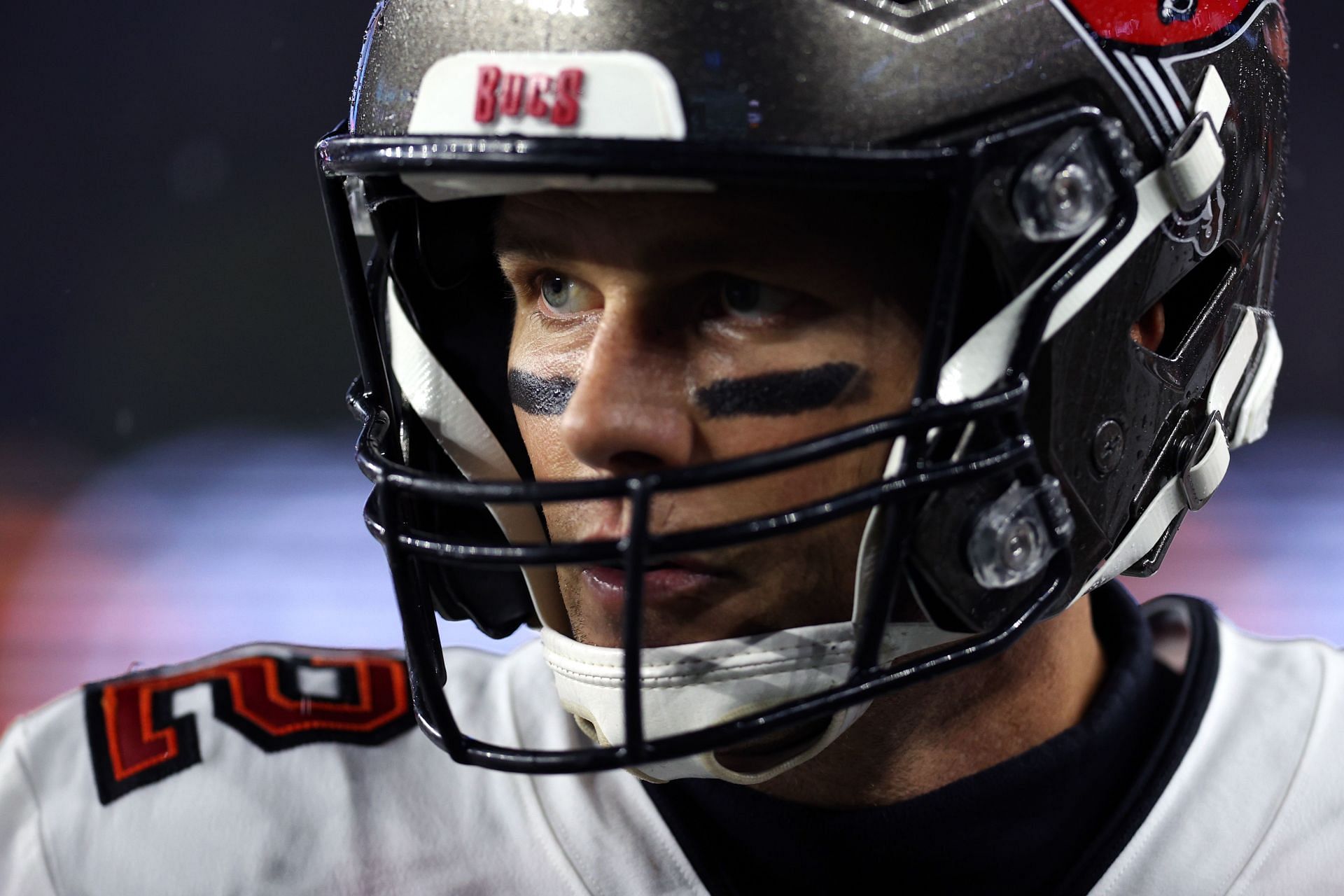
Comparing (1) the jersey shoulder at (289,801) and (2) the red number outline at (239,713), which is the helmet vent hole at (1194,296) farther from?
(2) the red number outline at (239,713)

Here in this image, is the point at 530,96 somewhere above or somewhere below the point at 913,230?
above

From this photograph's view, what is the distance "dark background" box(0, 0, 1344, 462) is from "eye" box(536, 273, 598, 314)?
1.40m

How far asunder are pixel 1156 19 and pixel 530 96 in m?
0.47

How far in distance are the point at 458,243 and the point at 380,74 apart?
190 mm

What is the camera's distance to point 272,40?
239cm

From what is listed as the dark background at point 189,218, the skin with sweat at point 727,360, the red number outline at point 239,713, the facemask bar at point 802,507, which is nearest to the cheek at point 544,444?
the skin with sweat at point 727,360

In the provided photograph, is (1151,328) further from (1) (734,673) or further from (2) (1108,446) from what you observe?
(1) (734,673)

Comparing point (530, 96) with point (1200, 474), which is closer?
point (530, 96)

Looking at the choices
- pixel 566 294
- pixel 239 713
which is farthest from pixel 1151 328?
pixel 239 713

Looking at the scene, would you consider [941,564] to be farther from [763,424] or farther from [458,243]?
[458,243]

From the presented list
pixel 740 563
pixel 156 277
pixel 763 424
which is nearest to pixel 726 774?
pixel 740 563

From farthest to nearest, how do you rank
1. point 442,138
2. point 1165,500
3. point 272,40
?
point 272,40 → point 1165,500 → point 442,138

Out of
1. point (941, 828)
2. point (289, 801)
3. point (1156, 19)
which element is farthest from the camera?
point (289, 801)

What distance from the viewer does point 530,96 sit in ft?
3.08
